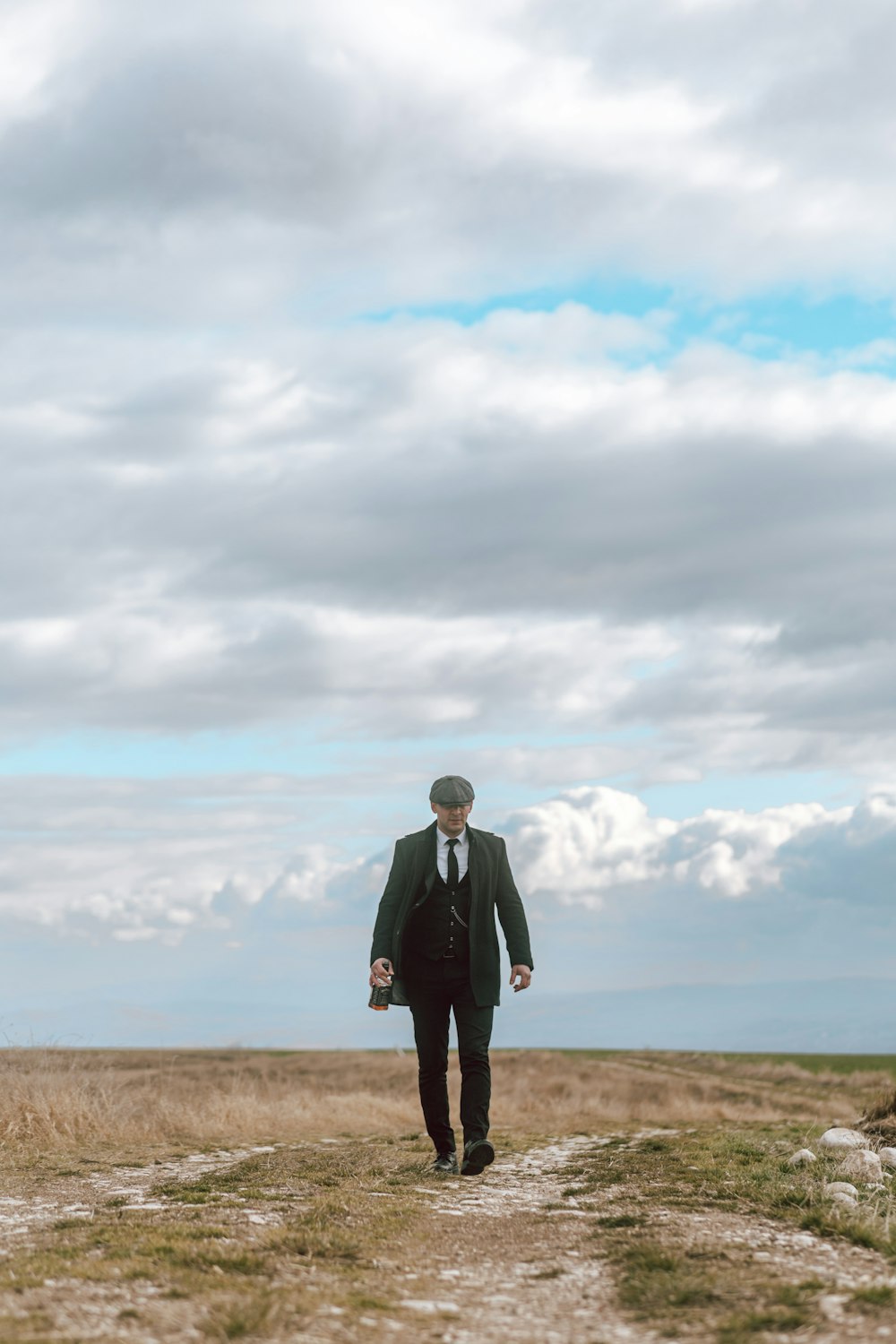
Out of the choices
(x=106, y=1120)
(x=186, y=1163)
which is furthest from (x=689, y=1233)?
(x=106, y=1120)

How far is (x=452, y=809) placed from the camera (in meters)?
9.85

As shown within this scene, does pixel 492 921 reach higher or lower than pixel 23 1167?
higher

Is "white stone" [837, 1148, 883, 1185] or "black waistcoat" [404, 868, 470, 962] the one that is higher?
"black waistcoat" [404, 868, 470, 962]

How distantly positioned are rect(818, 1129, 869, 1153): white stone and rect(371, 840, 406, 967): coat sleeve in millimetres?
4346

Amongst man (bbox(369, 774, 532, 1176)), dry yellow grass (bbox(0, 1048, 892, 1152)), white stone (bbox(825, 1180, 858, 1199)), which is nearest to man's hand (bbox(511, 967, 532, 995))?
man (bbox(369, 774, 532, 1176))

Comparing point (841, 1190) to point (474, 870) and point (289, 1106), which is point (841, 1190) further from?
point (289, 1106)

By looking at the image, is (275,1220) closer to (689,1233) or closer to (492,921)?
(689,1233)

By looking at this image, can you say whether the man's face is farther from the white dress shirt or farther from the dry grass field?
the dry grass field

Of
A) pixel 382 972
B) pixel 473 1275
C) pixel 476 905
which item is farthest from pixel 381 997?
pixel 473 1275

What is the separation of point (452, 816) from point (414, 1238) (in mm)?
3567

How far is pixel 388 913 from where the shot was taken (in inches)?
396

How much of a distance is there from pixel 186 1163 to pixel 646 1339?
7.18 meters

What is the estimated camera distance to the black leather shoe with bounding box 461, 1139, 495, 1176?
9.59 meters

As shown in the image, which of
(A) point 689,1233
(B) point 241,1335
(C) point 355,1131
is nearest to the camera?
(B) point 241,1335
